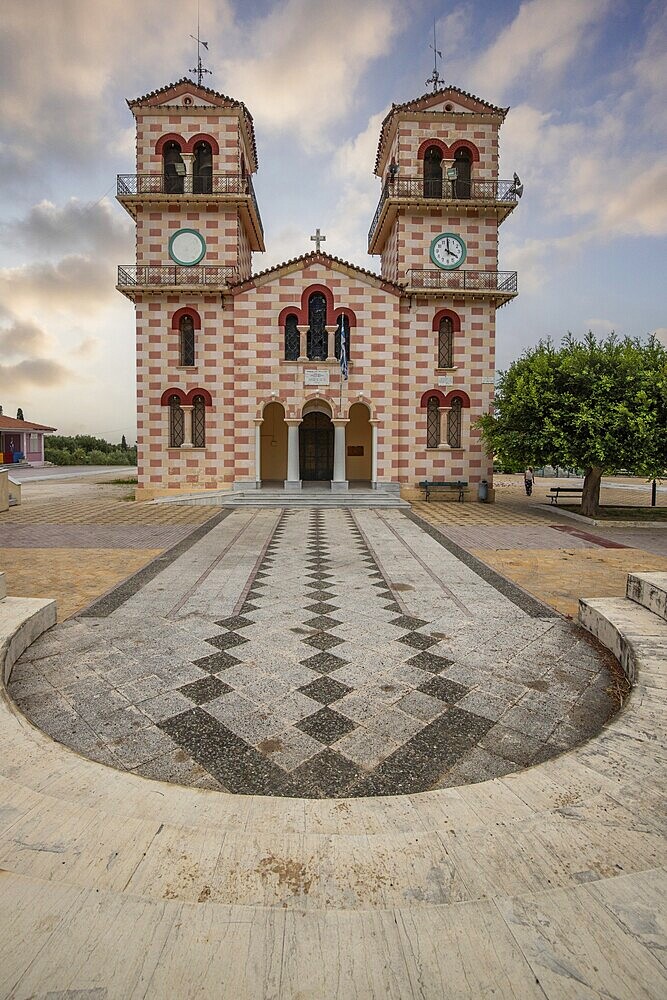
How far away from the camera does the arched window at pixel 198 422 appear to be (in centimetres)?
2144

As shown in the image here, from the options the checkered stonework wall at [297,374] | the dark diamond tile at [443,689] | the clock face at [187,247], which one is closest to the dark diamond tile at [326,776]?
the dark diamond tile at [443,689]

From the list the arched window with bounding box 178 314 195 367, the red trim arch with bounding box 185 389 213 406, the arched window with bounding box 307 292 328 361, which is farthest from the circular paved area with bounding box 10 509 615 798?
the arched window with bounding box 178 314 195 367

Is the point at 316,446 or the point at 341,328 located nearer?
the point at 341,328

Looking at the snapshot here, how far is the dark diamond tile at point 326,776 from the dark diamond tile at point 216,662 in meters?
1.74

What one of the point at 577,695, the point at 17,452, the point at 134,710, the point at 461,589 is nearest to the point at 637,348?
the point at 461,589

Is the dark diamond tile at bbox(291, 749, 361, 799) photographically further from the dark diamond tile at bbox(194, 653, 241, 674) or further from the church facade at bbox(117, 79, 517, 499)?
the church facade at bbox(117, 79, 517, 499)

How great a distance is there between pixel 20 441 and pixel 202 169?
34.6 metres

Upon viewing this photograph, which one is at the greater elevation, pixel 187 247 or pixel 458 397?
pixel 187 247

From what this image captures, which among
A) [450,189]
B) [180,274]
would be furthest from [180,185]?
[450,189]

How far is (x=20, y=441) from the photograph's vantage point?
45812mm

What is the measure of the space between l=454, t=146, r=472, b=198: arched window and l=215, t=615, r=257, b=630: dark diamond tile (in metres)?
22.4

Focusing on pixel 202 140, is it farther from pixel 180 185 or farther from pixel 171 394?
pixel 171 394

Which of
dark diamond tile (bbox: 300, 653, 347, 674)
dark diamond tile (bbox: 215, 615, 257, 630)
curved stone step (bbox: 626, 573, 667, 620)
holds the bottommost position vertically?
dark diamond tile (bbox: 300, 653, 347, 674)

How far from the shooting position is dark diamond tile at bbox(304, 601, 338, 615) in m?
6.72
